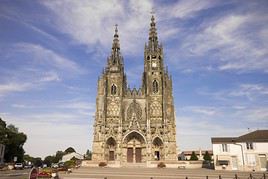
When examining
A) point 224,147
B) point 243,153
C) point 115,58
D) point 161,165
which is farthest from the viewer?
point 115,58

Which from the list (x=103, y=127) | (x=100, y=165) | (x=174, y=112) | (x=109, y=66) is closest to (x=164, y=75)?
(x=174, y=112)

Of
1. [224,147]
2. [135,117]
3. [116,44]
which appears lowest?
[224,147]

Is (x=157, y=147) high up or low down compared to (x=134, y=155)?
up

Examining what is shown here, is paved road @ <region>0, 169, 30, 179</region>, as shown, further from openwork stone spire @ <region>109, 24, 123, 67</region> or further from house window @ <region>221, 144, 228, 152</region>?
openwork stone spire @ <region>109, 24, 123, 67</region>

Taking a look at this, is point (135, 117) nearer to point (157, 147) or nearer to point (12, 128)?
point (157, 147)

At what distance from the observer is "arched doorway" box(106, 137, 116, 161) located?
4957 centimetres

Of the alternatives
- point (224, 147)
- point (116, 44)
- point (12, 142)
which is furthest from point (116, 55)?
point (224, 147)

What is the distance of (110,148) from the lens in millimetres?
50250

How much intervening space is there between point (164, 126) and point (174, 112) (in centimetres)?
407

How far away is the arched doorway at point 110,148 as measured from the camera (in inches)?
1951

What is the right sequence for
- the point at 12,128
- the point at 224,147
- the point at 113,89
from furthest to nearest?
1. the point at 12,128
2. the point at 113,89
3. the point at 224,147

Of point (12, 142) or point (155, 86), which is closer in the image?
point (155, 86)

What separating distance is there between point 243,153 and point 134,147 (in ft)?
72.8

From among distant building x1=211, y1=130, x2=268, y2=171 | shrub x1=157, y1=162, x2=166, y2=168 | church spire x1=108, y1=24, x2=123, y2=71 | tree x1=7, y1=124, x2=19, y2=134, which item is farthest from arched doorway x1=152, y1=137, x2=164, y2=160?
tree x1=7, y1=124, x2=19, y2=134
